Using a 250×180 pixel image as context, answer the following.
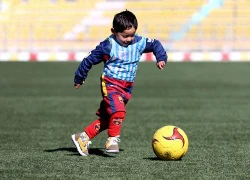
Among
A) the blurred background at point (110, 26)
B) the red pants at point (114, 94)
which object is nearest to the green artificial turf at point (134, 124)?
the red pants at point (114, 94)

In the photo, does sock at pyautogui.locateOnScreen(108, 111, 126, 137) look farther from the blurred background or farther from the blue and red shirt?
the blurred background

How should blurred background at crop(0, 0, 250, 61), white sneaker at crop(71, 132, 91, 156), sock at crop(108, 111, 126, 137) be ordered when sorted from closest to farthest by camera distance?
sock at crop(108, 111, 126, 137) → white sneaker at crop(71, 132, 91, 156) → blurred background at crop(0, 0, 250, 61)

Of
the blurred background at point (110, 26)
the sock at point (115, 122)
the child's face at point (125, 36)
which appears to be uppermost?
the child's face at point (125, 36)

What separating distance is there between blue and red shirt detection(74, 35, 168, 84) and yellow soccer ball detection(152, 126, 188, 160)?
688 millimetres

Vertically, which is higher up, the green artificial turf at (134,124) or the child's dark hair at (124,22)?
the child's dark hair at (124,22)

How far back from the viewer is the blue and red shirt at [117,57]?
22.8 feet

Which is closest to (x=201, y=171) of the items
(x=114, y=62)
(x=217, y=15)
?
(x=114, y=62)

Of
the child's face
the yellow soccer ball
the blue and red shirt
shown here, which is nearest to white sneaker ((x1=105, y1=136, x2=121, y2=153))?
the yellow soccer ball

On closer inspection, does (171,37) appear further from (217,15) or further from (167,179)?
(167,179)

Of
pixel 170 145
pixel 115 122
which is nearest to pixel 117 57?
pixel 115 122

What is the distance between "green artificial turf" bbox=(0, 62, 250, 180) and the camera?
20.1 ft

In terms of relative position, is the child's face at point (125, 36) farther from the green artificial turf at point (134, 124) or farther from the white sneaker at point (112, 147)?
the green artificial turf at point (134, 124)

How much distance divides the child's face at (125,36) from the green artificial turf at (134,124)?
3.67 feet

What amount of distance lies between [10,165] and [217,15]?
2535 cm
